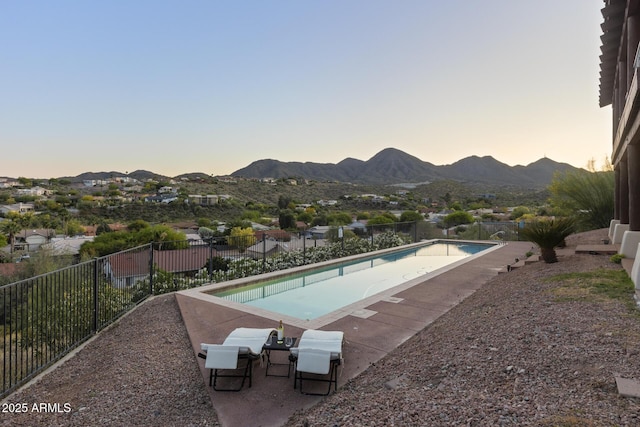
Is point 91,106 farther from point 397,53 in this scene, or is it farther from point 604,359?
point 604,359

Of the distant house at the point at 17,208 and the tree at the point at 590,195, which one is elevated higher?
the tree at the point at 590,195

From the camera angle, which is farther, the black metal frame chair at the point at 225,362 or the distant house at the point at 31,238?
the distant house at the point at 31,238

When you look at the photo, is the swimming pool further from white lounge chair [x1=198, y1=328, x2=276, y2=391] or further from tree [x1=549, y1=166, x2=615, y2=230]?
tree [x1=549, y1=166, x2=615, y2=230]

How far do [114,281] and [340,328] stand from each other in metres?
4.48

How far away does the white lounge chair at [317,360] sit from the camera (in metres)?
3.69

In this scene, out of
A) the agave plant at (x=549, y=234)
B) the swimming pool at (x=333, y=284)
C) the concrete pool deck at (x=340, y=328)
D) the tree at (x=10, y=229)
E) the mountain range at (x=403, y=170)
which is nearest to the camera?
the concrete pool deck at (x=340, y=328)

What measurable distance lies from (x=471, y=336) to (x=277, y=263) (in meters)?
7.56

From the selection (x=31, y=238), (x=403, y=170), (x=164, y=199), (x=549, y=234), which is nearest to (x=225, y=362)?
(x=549, y=234)

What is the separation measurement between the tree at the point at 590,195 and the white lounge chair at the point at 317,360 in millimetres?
Result: 15191

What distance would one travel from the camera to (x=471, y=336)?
4152mm

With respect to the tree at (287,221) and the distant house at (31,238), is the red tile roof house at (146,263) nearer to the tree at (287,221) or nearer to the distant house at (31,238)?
the tree at (287,221)

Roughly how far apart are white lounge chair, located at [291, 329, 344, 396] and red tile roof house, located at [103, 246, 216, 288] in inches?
166

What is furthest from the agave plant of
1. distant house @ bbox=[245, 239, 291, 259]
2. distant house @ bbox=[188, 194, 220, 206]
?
distant house @ bbox=[188, 194, 220, 206]

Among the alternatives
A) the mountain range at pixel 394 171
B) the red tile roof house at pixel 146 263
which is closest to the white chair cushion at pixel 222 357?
the red tile roof house at pixel 146 263
